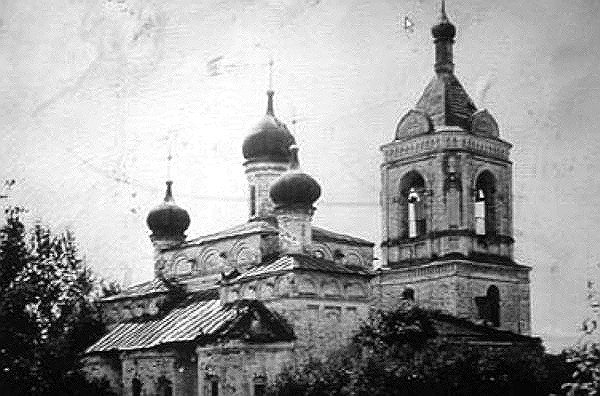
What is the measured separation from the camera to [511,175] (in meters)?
26.4

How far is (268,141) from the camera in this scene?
25656 millimetres

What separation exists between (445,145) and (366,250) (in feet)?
10.1

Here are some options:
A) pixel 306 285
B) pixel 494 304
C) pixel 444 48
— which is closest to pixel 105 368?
pixel 306 285

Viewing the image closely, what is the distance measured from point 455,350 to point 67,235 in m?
7.87

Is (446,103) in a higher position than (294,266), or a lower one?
higher

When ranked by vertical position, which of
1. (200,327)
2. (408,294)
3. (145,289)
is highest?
(145,289)

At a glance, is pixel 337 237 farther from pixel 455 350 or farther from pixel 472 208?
pixel 455 350

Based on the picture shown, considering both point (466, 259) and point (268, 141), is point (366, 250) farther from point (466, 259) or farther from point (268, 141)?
point (268, 141)

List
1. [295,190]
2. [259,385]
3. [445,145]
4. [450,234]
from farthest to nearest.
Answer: [445,145]
[450,234]
[295,190]
[259,385]

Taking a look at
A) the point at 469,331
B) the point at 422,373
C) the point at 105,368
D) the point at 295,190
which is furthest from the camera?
the point at 105,368

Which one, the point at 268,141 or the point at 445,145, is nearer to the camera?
the point at 445,145

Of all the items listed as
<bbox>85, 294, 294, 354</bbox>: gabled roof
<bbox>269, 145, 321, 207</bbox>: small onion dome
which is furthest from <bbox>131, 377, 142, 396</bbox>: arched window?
<bbox>269, 145, 321, 207</bbox>: small onion dome

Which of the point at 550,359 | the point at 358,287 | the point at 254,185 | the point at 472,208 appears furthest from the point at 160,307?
the point at 550,359

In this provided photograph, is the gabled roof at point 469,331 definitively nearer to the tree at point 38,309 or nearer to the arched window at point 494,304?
the arched window at point 494,304
